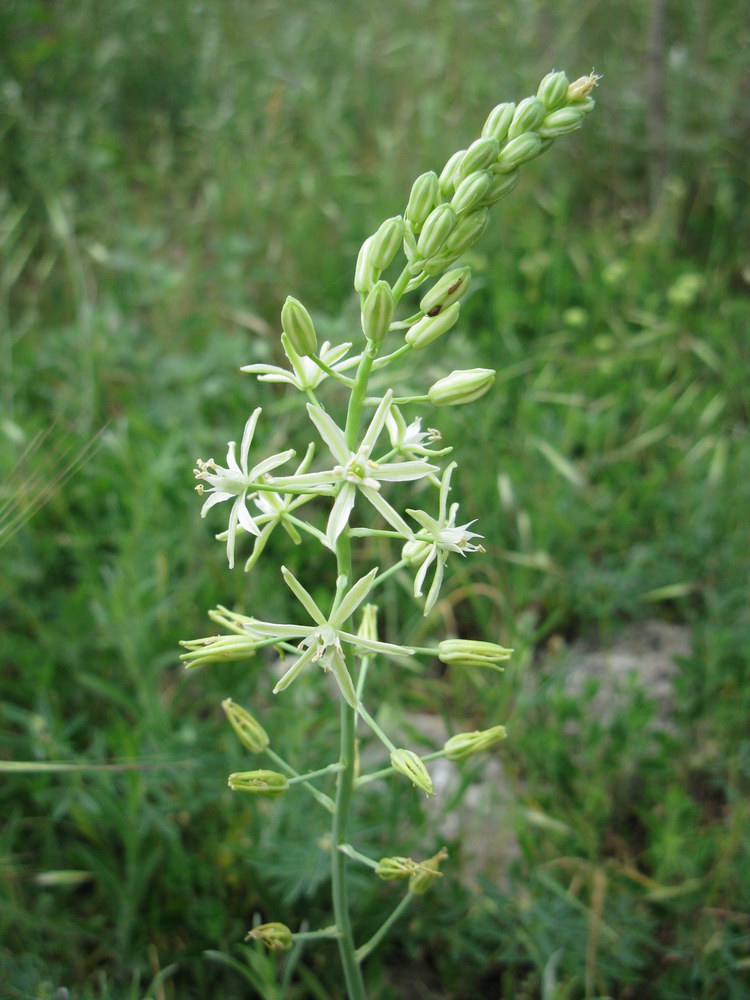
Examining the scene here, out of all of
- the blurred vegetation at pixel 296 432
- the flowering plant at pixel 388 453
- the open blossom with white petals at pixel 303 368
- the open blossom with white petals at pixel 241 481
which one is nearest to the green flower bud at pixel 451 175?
the flowering plant at pixel 388 453

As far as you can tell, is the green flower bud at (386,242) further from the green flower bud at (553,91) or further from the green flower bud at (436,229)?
the green flower bud at (553,91)

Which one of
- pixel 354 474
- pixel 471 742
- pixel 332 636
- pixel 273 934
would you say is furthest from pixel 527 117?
pixel 273 934

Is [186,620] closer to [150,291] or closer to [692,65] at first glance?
[150,291]

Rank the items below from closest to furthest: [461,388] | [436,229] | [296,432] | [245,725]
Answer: [436,229] < [461,388] < [245,725] < [296,432]

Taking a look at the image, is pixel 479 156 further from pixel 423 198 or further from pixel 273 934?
pixel 273 934

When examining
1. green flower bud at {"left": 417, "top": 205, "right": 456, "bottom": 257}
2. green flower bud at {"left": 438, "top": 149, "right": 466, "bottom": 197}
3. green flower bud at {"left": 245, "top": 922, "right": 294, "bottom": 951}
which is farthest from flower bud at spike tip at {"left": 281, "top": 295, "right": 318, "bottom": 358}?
green flower bud at {"left": 245, "top": 922, "right": 294, "bottom": 951}
